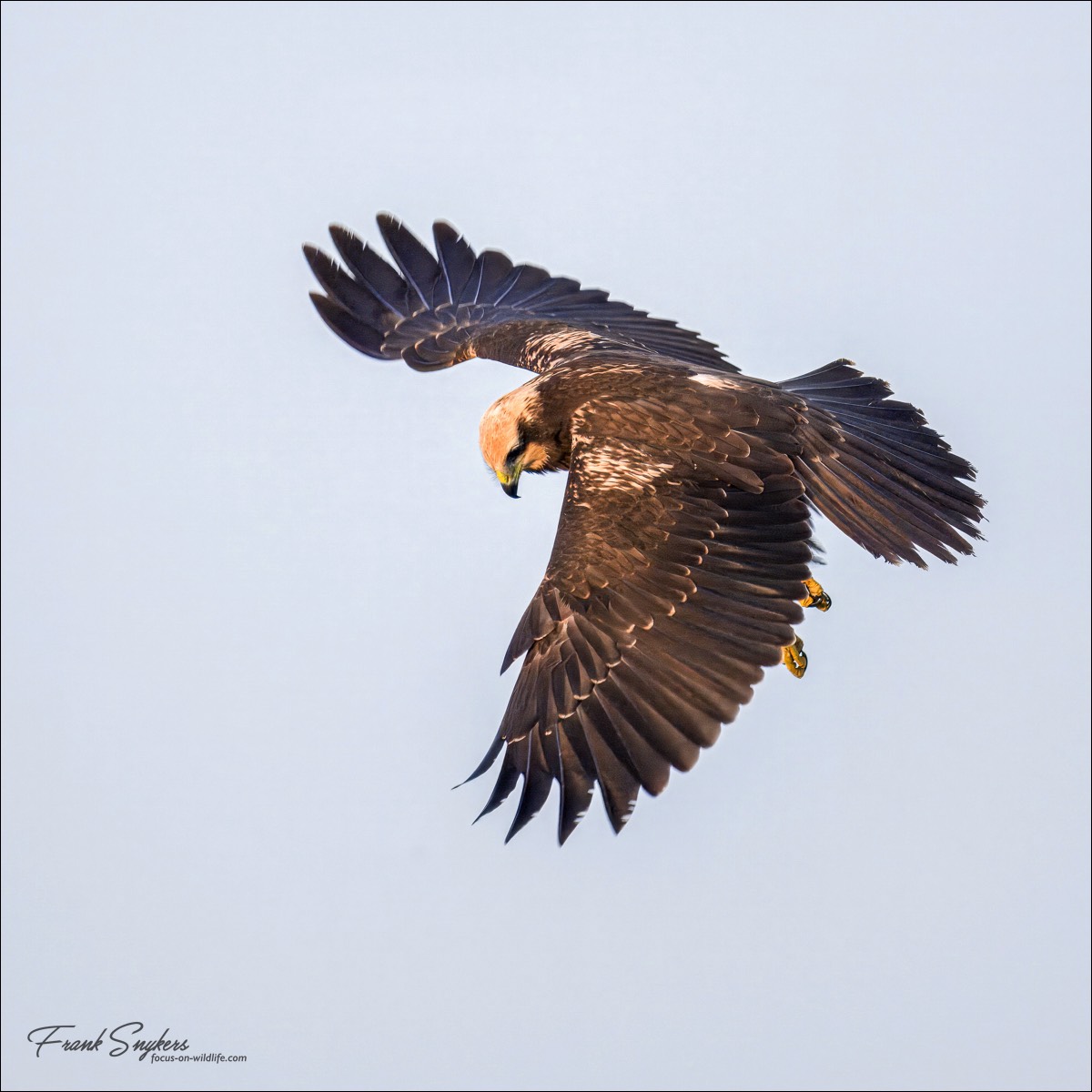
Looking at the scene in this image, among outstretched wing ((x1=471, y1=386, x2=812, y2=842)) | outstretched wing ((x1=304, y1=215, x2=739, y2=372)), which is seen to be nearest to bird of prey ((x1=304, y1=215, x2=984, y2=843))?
outstretched wing ((x1=471, y1=386, x2=812, y2=842))

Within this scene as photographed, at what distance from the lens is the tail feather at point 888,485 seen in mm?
9148

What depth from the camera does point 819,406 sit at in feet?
32.0

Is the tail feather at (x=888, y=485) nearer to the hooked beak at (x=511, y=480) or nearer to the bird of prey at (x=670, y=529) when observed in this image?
the bird of prey at (x=670, y=529)

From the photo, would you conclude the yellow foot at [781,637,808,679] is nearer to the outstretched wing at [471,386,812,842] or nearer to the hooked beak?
the outstretched wing at [471,386,812,842]

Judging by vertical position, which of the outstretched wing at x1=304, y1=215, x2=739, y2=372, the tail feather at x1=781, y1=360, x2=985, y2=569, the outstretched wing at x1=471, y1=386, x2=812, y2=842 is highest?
the outstretched wing at x1=304, y1=215, x2=739, y2=372

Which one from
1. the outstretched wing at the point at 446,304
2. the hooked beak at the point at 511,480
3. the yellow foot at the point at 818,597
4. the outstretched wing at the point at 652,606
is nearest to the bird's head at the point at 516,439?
the hooked beak at the point at 511,480

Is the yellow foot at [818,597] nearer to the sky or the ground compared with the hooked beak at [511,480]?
nearer to the ground

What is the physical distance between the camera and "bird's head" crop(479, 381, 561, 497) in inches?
388

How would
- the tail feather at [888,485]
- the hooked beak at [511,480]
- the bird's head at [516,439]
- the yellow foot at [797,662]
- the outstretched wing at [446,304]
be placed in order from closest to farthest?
1. the tail feather at [888,485]
2. the yellow foot at [797,662]
3. the bird's head at [516,439]
4. the hooked beak at [511,480]
5. the outstretched wing at [446,304]

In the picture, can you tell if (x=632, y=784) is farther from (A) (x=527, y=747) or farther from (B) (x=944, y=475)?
(B) (x=944, y=475)

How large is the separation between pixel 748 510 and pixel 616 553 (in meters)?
0.68

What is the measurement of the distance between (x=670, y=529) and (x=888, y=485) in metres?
1.34

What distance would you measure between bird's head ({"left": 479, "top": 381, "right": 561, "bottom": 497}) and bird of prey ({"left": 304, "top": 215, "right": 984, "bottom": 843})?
11 mm

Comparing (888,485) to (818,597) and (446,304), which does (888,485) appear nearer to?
(818,597)
